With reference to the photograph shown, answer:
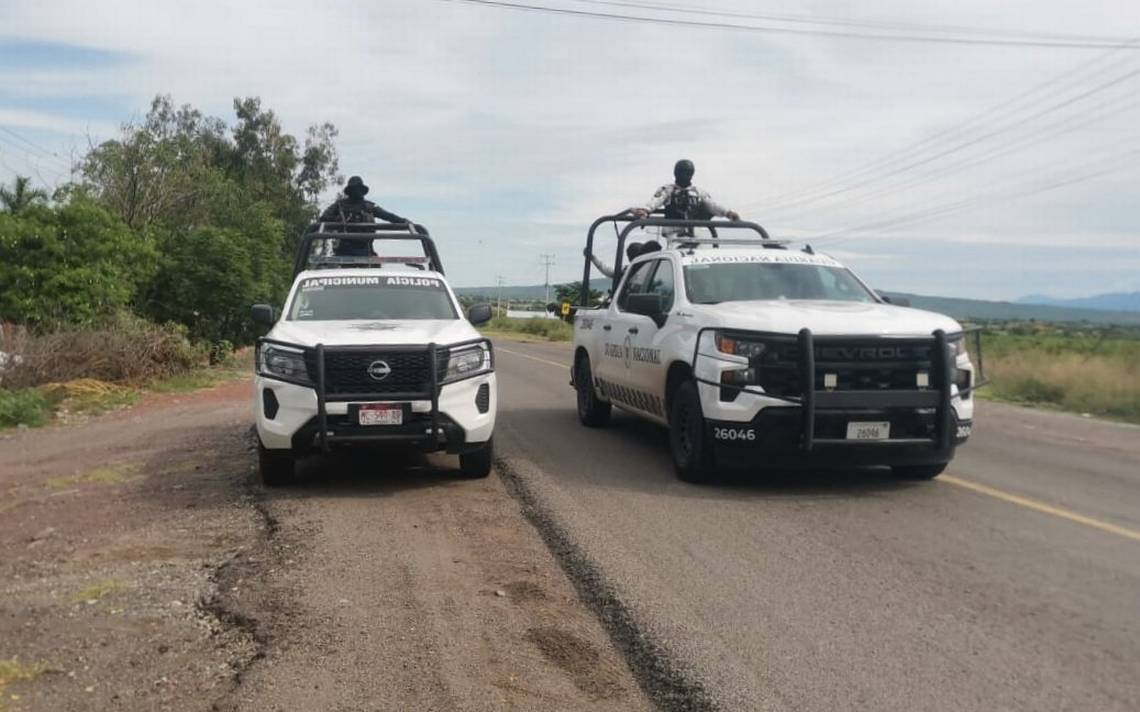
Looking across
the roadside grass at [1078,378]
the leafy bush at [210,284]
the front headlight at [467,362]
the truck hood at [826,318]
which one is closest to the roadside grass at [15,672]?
the front headlight at [467,362]

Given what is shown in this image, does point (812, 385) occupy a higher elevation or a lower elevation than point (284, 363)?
lower

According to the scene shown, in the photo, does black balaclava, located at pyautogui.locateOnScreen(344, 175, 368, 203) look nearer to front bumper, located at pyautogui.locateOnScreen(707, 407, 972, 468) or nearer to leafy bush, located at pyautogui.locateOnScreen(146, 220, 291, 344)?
front bumper, located at pyautogui.locateOnScreen(707, 407, 972, 468)

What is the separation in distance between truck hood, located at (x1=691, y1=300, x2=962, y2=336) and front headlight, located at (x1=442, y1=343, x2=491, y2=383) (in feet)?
5.58

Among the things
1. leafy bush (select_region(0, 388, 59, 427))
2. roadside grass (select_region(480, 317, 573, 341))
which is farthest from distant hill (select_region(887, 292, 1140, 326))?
roadside grass (select_region(480, 317, 573, 341))

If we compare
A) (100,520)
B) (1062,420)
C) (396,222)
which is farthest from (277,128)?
(100,520)

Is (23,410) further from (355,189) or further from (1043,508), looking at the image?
(1043,508)

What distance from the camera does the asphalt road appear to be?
13.8ft

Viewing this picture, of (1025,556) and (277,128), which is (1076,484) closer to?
(1025,556)

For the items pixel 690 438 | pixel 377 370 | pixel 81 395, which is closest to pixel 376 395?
pixel 377 370

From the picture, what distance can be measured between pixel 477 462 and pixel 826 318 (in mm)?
2900

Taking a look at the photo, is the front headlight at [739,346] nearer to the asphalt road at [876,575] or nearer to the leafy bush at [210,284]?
the asphalt road at [876,575]

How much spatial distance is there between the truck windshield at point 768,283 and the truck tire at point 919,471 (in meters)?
1.46

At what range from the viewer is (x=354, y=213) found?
13156 millimetres

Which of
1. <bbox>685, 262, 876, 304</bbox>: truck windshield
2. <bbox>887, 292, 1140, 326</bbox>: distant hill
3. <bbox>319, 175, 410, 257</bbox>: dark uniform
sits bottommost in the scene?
<bbox>887, 292, 1140, 326</bbox>: distant hill
